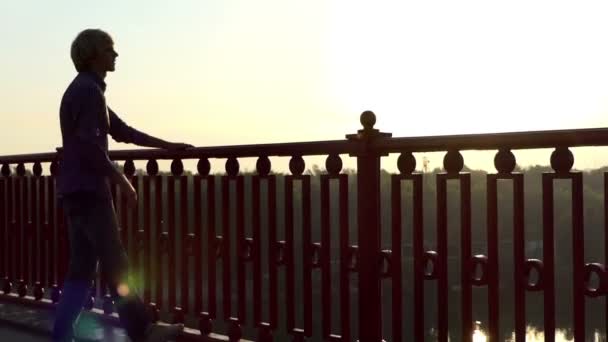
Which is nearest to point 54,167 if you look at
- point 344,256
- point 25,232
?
point 25,232

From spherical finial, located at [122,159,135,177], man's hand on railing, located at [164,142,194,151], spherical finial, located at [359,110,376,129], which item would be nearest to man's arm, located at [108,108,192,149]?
man's hand on railing, located at [164,142,194,151]

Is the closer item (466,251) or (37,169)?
(466,251)

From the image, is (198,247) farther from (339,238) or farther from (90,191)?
(90,191)

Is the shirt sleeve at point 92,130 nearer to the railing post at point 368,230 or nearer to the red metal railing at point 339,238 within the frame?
the red metal railing at point 339,238

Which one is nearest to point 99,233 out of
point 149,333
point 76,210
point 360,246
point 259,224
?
point 76,210

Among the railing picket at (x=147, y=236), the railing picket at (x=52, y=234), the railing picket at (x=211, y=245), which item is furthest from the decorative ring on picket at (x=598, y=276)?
the railing picket at (x=52, y=234)

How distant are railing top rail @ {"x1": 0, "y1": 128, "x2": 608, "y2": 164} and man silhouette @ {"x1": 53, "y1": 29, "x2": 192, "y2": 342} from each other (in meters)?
0.77

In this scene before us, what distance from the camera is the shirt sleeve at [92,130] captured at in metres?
3.78

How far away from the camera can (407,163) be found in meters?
3.81

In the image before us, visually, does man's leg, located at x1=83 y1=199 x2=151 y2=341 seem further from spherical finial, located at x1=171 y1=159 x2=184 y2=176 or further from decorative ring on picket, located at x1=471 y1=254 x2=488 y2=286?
decorative ring on picket, located at x1=471 y1=254 x2=488 y2=286

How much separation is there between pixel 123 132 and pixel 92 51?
2.16 feet

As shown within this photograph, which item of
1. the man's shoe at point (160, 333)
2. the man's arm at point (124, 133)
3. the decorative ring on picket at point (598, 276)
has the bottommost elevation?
the man's shoe at point (160, 333)

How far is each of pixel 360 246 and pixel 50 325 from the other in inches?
96.6

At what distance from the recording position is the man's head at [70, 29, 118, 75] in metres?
3.91
